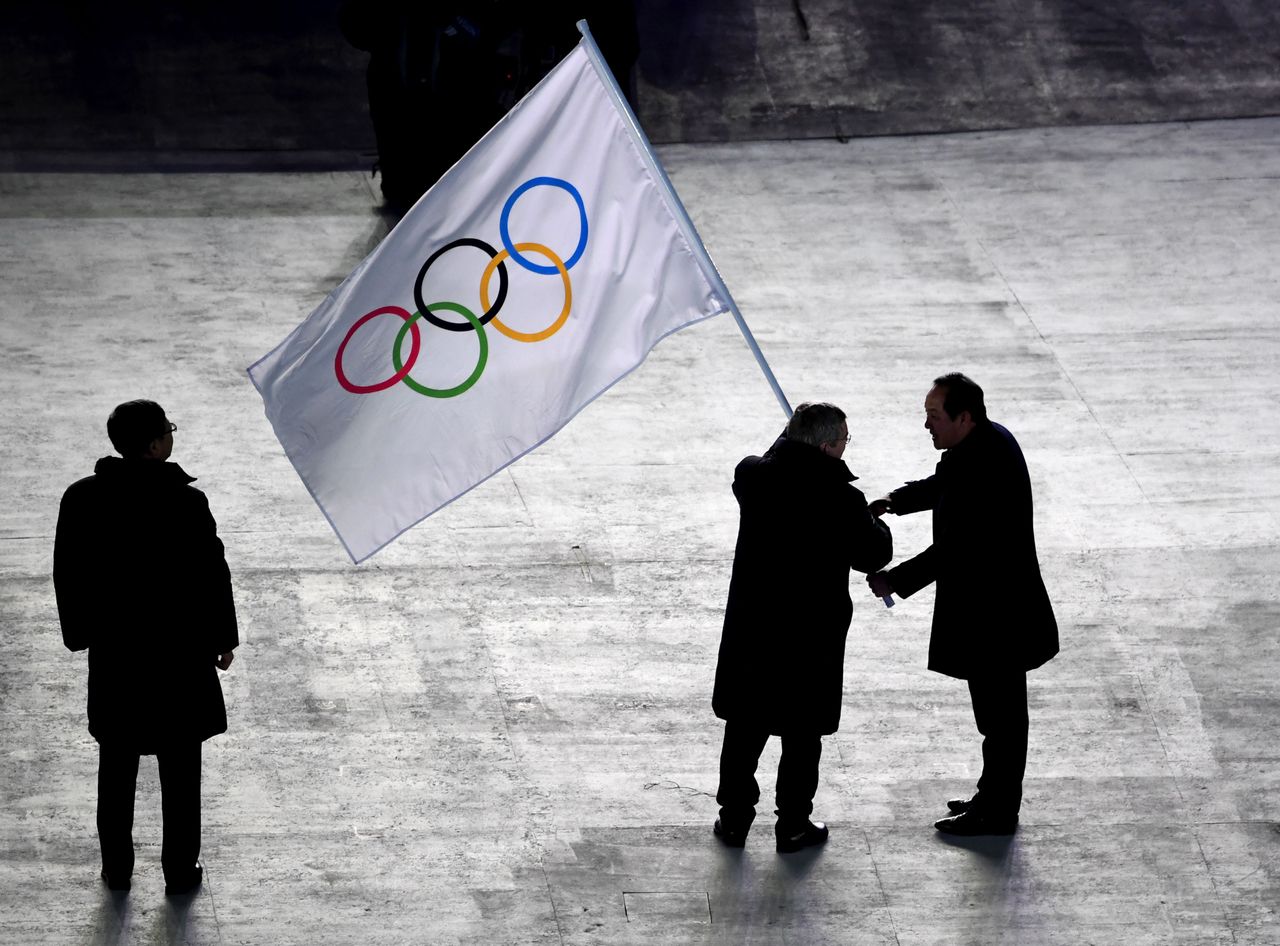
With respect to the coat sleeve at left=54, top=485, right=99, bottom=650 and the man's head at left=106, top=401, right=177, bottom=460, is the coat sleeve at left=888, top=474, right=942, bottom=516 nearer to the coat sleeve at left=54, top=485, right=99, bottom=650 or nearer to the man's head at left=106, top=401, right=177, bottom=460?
the man's head at left=106, top=401, right=177, bottom=460

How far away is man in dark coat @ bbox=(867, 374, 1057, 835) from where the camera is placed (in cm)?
575

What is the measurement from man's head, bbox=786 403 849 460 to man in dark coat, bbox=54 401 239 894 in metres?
1.78

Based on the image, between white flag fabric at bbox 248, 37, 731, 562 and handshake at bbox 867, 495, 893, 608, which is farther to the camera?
handshake at bbox 867, 495, 893, 608

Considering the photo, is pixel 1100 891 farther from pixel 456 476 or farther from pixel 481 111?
pixel 481 111

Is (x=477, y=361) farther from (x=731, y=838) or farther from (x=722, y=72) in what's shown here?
(x=722, y=72)

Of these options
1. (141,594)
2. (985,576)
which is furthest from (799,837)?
(141,594)

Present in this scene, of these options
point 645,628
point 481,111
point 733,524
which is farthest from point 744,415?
point 481,111

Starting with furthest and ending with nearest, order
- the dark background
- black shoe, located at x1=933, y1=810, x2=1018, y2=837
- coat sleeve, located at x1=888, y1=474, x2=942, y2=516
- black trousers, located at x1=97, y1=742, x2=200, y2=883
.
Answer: the dark background, coat sleeve, located at x1=888, y1=474, x2=942, y2=516, black shoe, located at x1=933, y1=810, x2=1018, y2=837, black trousers, located at x1=97, y1=742, x2=200, y2=883

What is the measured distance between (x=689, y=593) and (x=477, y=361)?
2261 mm

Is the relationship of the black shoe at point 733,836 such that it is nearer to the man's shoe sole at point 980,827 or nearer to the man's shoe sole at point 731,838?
the man's shoe sole at point 731,838

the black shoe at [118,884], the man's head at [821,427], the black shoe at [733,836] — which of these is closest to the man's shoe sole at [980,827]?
the black shoe at [733,836]

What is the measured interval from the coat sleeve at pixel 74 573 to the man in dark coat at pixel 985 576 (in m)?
2.40

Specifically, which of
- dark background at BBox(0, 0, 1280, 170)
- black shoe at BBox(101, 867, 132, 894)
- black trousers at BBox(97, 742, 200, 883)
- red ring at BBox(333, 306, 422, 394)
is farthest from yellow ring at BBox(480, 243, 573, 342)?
dark background at BBox(0, 0, 1280, 170)

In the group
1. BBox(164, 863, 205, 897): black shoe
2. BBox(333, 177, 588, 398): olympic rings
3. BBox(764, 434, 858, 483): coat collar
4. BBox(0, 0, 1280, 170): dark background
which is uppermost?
BBox(333, 177, 588, 398): olympic rings
